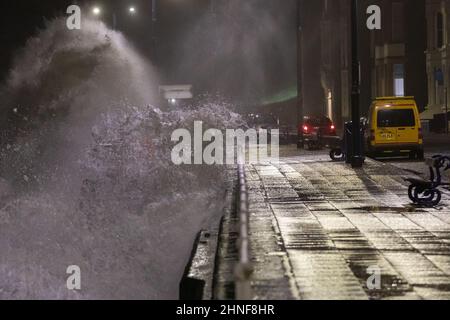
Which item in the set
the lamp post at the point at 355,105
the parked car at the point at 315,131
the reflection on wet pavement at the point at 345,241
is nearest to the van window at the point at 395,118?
the lamp post at the point at 355,105

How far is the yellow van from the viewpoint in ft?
101

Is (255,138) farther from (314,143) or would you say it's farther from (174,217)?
(174,217)

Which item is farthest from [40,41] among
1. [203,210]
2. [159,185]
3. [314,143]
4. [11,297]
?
[11,297]

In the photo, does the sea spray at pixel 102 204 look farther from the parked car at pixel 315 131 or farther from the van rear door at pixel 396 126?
the van rear door at pixel 396 126

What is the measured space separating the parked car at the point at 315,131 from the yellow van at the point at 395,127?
9.23 m

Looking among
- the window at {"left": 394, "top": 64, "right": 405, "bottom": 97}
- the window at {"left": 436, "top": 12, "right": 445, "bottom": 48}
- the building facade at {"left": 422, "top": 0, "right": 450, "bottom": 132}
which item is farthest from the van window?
the window at {"left": 394, "top": 64, "right": 405, "bottom": 97}

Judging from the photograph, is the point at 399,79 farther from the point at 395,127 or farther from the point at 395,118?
the point at 395,127

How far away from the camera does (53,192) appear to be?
93.5 feet

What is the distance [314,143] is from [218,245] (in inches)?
1122

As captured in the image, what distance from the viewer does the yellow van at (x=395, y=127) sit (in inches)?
1211

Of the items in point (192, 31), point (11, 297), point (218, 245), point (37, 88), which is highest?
point (192, 31)

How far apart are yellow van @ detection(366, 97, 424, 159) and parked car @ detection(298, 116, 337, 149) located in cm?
923

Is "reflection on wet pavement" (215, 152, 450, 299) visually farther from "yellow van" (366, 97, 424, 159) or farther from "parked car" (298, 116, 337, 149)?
"parked car" (298, 116, 337, 149)

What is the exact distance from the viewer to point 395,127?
101 ft
